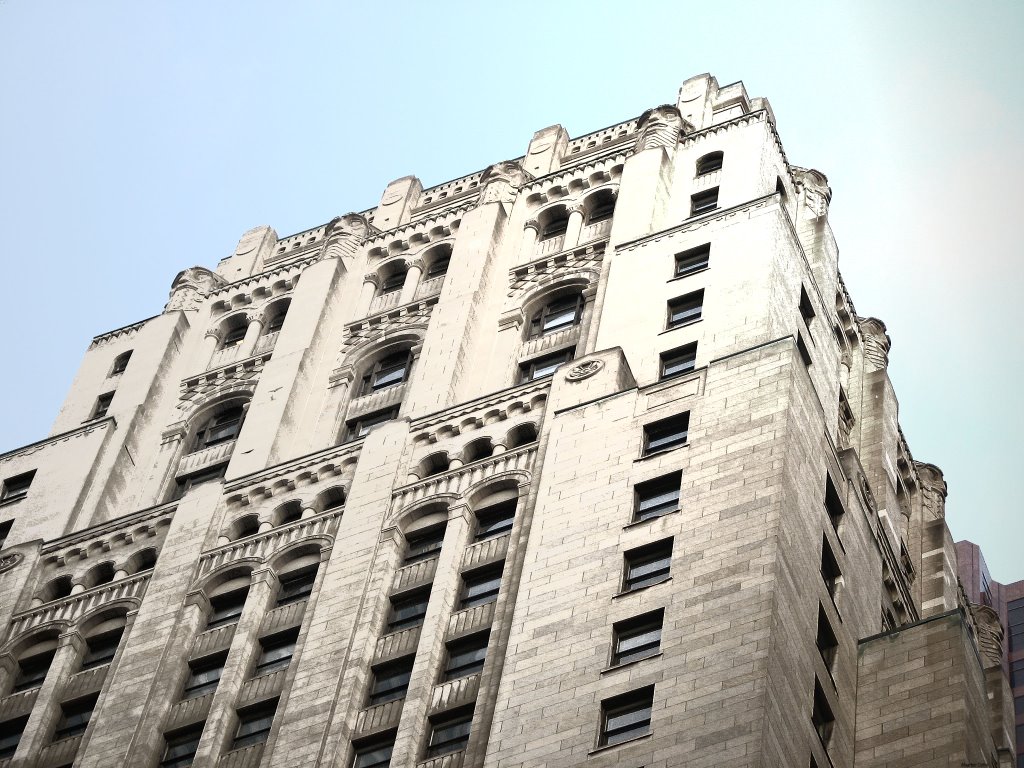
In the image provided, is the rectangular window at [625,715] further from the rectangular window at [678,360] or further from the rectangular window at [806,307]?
the rectangular window at [806,307]

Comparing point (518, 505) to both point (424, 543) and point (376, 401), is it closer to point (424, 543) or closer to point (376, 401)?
point (424, 543)

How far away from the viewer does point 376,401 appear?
7219 centimetres

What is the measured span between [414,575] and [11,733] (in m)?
13.0

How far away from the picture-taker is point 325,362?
7569cm

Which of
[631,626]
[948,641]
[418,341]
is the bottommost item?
[631,626]

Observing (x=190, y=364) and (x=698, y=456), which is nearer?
(x=698, y=456)

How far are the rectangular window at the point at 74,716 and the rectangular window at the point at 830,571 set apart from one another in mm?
20808

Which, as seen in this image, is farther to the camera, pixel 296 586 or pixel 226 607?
pixel 226 607

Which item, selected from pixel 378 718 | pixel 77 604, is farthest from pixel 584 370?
pixel 77 604

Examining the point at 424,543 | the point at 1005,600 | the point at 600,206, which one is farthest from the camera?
the point at 1005,600

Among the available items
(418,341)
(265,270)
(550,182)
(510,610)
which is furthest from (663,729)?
(265,270)

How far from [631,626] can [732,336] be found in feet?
41.8

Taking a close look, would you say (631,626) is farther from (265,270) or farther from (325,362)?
(265,270)

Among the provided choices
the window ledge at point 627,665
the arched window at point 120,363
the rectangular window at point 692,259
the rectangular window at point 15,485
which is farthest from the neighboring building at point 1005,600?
the window ledge at point 627,665
